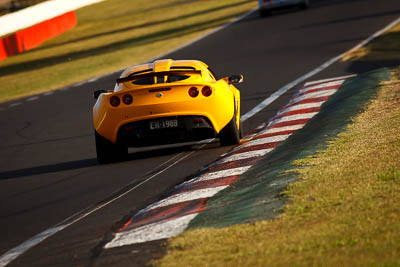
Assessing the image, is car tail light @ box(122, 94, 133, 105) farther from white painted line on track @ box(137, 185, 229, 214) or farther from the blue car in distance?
the blue car in distance

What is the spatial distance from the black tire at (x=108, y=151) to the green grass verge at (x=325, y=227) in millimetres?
3294

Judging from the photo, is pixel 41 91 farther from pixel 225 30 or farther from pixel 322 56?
pixel 225 30

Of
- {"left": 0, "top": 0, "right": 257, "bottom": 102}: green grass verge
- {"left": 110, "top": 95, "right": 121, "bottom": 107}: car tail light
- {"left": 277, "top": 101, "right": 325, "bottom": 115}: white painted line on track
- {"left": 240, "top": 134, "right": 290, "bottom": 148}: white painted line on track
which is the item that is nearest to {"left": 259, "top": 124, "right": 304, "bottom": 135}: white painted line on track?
{"left": 240, "top": 134, "right": 290, "bottom": 148}: white painted line on track

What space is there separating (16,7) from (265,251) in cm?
4570

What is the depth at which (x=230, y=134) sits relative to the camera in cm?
1053

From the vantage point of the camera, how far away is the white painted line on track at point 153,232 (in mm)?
6037

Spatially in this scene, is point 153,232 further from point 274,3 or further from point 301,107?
point 274,3

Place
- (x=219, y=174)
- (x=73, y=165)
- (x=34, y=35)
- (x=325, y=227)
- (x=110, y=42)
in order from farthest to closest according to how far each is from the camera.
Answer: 1. (x=34, y=35)
2. (x=110, y=42)
3. (x=73, y=165)
4. (x=219, y=174)
5. (x=325, y=227)

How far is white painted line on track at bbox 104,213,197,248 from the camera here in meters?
6.04

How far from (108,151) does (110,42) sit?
23.6 metres

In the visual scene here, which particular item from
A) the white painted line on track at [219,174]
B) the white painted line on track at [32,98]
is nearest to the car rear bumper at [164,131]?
the white painted line on track at [219,174]

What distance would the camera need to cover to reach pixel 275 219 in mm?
5832

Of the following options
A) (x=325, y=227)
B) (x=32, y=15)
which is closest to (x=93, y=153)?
(x=325, y=227)

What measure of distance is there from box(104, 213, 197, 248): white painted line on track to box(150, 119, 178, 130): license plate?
3.66 meters
